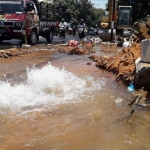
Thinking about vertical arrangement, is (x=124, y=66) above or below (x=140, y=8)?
below

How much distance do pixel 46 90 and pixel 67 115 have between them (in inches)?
54.2

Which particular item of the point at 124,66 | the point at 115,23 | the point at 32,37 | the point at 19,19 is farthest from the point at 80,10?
the point at 124,66

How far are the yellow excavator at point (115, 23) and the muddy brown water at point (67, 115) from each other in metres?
11.4

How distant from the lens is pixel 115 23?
19.0 m

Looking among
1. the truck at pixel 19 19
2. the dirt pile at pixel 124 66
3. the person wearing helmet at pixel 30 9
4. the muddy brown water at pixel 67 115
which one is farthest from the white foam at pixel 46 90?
the person wearing helmet at pixel 30 9

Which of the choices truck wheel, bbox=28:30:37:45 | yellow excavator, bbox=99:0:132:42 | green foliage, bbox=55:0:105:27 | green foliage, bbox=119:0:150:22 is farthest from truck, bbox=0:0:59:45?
green foliage, bbox=55:0:105:27

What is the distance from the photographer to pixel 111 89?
5.71 m

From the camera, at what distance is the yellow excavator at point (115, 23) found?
17.6 m

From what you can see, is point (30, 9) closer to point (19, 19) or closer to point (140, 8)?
point (19, 19)

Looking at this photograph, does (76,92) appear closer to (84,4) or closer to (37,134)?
(37,134)

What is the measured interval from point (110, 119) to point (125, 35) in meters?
14.1

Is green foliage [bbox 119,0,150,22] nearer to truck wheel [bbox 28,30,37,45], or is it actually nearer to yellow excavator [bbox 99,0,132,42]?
yellow excavator [bbox 99,0,132,42]

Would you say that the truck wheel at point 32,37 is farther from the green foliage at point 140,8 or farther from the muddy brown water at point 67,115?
the green foliage at point 140,8

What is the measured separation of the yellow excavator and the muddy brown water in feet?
37.5
